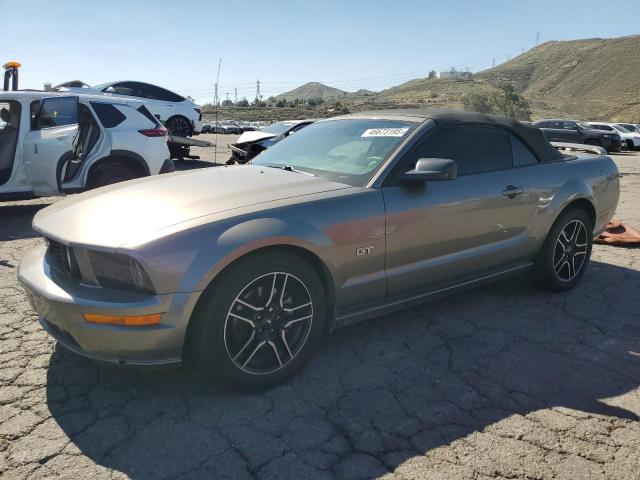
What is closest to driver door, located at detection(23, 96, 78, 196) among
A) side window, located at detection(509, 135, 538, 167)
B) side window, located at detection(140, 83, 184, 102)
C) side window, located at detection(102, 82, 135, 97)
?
side window, located at detection(509, 135, 538, 167)

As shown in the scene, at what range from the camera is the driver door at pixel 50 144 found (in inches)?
252

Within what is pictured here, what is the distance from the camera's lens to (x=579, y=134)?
2362 centimetres

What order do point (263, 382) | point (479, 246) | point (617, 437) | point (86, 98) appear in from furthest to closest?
point (86, 98) → point (479, 246) → point (263, 382) → point (617, 437)

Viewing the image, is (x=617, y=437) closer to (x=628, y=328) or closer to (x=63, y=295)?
(x=628, y=328)

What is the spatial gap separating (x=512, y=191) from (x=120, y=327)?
9.47 ft

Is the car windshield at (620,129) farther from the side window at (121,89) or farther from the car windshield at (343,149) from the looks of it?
the car windshield at (343,149)

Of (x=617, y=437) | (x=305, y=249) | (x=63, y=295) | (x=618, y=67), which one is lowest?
(x=617, y=437)

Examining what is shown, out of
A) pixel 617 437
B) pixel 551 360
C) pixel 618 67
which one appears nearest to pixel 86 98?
pixel 551 360

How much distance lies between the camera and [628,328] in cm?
375

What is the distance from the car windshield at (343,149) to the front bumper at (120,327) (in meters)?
1.37

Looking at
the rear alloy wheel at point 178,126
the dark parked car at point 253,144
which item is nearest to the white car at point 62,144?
the dark parked car at point 253,144

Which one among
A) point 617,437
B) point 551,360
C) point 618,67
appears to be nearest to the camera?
point 617,437

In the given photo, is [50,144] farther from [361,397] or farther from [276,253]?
[361,397]

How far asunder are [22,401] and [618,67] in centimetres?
10642
